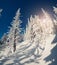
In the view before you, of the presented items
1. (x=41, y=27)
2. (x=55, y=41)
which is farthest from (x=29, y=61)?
(x=41, y=27)

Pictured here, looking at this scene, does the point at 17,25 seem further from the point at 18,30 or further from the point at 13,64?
the point at 13,64

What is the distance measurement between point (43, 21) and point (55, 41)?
25974 millimetres

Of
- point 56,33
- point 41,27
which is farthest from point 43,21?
point 56,33

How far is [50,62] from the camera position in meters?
30.2

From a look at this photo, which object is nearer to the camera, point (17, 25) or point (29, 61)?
point (29, 61)

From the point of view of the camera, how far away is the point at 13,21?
57.6 meters

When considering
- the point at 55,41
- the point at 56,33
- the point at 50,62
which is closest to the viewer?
the point at 50,62

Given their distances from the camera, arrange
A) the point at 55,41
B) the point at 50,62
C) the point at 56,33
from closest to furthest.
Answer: the point at 50,62 < the point at 55,41 < the point at 56,33

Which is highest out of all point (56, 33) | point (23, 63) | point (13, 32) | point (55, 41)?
point (13, 32)

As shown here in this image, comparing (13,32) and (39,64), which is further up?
(13,32)

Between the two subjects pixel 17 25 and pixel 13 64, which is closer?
pixel 13 64

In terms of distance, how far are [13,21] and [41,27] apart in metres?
10.9

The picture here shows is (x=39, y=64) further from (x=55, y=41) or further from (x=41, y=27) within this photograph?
(x=41, y=27)

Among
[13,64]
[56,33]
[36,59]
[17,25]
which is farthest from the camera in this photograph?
[17,25]
